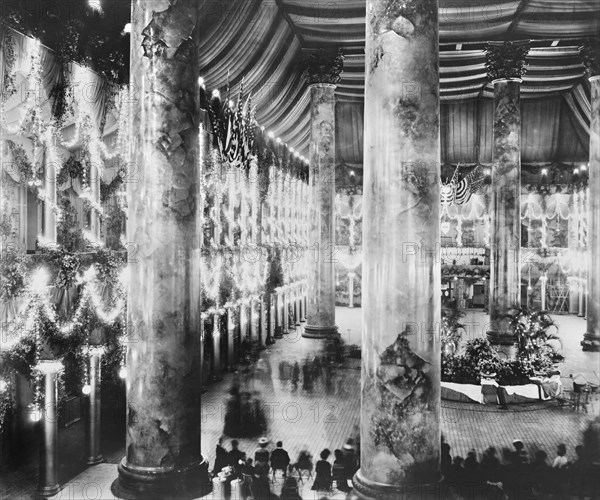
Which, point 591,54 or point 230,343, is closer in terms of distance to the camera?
point 230,343

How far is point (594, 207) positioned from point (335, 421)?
8292mm

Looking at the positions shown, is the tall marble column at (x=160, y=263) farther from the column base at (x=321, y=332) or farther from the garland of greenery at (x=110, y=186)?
the column base at (x=321, y=332)

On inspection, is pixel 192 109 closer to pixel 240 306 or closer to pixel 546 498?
pixel 546 498

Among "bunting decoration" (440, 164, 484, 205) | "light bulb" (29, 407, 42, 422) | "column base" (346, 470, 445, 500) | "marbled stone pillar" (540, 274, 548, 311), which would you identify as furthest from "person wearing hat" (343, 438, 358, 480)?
"marbled stone pillar" (540, 274, 548, 311)

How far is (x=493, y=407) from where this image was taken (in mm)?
9930

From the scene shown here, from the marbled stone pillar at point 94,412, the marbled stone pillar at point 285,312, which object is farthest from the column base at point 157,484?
the marbled stone pillar at point 285,312

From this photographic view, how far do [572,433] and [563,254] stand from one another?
15.7m

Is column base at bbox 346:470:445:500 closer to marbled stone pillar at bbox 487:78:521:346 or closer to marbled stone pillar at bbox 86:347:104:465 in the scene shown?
marbled stone pillar at bbox 86:347:104:465

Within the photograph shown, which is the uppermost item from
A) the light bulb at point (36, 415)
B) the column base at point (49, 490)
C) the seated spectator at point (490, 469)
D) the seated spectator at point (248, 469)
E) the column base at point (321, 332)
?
the column base at point (321, 332)

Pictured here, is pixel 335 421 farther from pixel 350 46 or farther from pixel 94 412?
pixel 350 46

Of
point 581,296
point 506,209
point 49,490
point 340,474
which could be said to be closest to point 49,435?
point 49,490

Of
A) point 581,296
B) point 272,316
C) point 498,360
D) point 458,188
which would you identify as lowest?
point 498,360

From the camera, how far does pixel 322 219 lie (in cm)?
1467

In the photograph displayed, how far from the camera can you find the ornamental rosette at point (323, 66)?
46.3ft
